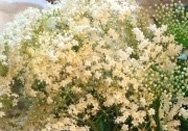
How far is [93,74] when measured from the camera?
96 cm

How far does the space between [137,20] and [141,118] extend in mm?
208

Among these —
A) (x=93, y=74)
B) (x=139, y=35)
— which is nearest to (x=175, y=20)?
(x=139, y=35)

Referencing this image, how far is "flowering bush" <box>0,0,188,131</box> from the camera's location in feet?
3.14

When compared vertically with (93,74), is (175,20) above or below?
above

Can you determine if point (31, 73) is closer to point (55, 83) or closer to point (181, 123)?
point (55, 83)

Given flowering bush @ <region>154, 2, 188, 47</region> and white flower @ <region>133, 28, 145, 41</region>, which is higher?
flowering bush @ <region>154, 2, 188, 47</region>

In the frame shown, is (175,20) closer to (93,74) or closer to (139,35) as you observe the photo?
(139,35)

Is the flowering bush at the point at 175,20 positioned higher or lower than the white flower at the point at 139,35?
higher

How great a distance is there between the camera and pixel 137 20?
3.48 feet

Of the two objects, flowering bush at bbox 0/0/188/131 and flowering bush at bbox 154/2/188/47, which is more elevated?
flowering bush at bbox 154/2/188/47

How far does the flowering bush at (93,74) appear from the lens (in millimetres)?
956

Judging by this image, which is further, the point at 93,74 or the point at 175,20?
the point at 175,20

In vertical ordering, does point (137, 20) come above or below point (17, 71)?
above

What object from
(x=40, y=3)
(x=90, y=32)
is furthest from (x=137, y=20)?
(x=40, y=3)
